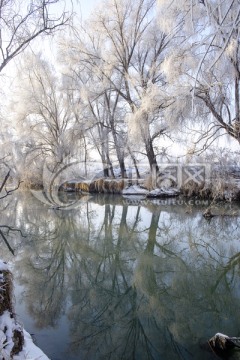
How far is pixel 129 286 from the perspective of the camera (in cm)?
445

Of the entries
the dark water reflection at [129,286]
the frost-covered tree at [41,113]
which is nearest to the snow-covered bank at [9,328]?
the dark water reflection at [129,286]

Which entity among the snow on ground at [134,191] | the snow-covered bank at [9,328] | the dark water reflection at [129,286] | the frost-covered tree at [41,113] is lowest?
the dark water reflection at [129,286]

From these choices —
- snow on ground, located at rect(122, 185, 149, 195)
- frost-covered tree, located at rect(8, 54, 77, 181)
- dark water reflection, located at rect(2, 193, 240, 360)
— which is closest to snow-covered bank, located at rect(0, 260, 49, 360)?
dark water reflection, located at rect(2, 193, 240, 360)

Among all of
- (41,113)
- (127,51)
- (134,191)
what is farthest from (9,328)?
(41,113)

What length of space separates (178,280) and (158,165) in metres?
10.8

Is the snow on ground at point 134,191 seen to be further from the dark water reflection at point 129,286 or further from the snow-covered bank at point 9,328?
the snow-covered bank at point 9,328

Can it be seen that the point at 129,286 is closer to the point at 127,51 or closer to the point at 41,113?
the point at 127,51

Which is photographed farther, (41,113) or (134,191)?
(41,113)

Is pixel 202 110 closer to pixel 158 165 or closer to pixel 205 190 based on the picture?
pixel 205 190

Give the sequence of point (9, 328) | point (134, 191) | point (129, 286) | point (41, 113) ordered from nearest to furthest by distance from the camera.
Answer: point (9, 328) → point (129, 286) → point (134, 191) → point (41, 113)

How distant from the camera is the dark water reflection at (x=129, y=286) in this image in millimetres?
3072

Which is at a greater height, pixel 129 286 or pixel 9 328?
pixel 9 328

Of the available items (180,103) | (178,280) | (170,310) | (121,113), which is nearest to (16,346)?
(170,310)

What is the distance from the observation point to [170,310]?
369 centimetres
